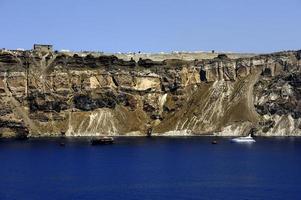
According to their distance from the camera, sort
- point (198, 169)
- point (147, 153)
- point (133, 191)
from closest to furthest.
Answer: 1. point (133, 191)
2. point (198, 169)
3. point (147, 153)

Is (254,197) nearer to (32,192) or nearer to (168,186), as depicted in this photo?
(168,186)

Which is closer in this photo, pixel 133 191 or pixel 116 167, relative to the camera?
pixel 133 191

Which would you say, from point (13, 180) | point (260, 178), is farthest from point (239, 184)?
point (13, 180)

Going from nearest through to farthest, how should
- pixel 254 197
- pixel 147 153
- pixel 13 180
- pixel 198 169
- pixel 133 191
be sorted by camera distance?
pixel 254 197 → pixel 133 191 → pixel 13 180 → pixel 198 169 → pixel 147 153

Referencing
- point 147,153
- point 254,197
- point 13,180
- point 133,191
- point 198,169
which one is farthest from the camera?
point 147,153

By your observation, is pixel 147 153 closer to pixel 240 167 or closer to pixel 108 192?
→ pixel 240 167

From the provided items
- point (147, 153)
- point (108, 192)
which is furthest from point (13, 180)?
point (147, 153)

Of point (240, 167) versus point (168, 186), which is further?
point (240, 167)
